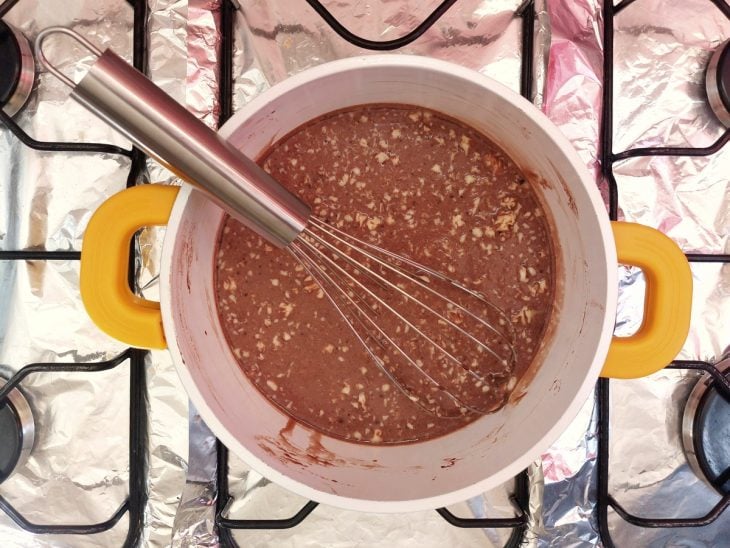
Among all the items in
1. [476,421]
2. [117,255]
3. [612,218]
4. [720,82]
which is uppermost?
[720,82]

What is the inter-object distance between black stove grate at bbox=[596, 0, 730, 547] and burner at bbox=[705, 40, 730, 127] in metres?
0.03

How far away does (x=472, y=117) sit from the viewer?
1.76 feet

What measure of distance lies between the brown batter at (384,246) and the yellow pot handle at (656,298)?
11 centimetres

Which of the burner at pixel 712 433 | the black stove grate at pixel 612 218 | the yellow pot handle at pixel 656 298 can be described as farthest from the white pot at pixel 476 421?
the burner at pixel 712 433

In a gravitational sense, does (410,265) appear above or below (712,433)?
above

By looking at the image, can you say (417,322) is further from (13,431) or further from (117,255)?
(13,431)

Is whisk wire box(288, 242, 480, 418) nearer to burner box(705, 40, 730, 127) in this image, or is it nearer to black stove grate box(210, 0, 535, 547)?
black stove grate box(210, 0, 535, 547)

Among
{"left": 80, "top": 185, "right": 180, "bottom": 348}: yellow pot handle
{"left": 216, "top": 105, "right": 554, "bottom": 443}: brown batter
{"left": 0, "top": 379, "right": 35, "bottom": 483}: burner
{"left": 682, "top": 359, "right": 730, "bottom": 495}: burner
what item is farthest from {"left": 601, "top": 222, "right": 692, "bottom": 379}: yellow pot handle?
{"left": 0, "top": 379, "right": 35, "bottom": 483}: burner

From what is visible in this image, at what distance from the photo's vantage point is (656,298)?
1.52 ft

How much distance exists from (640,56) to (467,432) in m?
0.47

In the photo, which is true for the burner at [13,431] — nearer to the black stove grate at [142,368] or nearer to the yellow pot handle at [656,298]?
the black stove grate at [142,368]

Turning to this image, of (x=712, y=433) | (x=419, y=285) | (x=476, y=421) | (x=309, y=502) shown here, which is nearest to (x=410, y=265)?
(x=419, y=285)

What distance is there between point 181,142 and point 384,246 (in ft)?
0.78

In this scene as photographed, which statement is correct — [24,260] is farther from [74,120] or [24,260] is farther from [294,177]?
[294,177]
